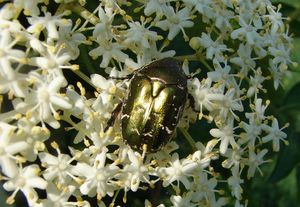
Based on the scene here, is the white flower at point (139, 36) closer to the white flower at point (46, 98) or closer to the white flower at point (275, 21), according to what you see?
the white flower at point (46, 98)

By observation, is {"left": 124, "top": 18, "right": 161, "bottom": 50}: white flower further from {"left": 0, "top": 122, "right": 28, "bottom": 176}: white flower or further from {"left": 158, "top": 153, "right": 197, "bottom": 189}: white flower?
{"left": 0, "top": 122, "right": 28, "bottom": 176}: white flower

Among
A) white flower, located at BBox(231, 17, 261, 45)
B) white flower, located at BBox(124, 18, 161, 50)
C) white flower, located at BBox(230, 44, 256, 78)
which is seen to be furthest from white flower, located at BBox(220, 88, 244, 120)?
white flower, located at BBox(124, 18, 161, 50)

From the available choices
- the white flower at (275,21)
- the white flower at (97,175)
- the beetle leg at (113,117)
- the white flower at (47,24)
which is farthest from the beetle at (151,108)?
the white flower at (275,21)

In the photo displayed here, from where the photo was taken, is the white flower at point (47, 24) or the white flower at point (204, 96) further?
the white flower at point (204, 96)

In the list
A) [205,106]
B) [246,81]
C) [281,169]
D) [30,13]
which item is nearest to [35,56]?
[30,13]

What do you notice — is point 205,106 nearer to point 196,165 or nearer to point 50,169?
→ point 196,165

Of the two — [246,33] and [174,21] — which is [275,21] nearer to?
[246,33]

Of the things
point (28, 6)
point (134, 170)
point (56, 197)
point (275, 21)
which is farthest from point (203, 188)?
point (28, 6)
